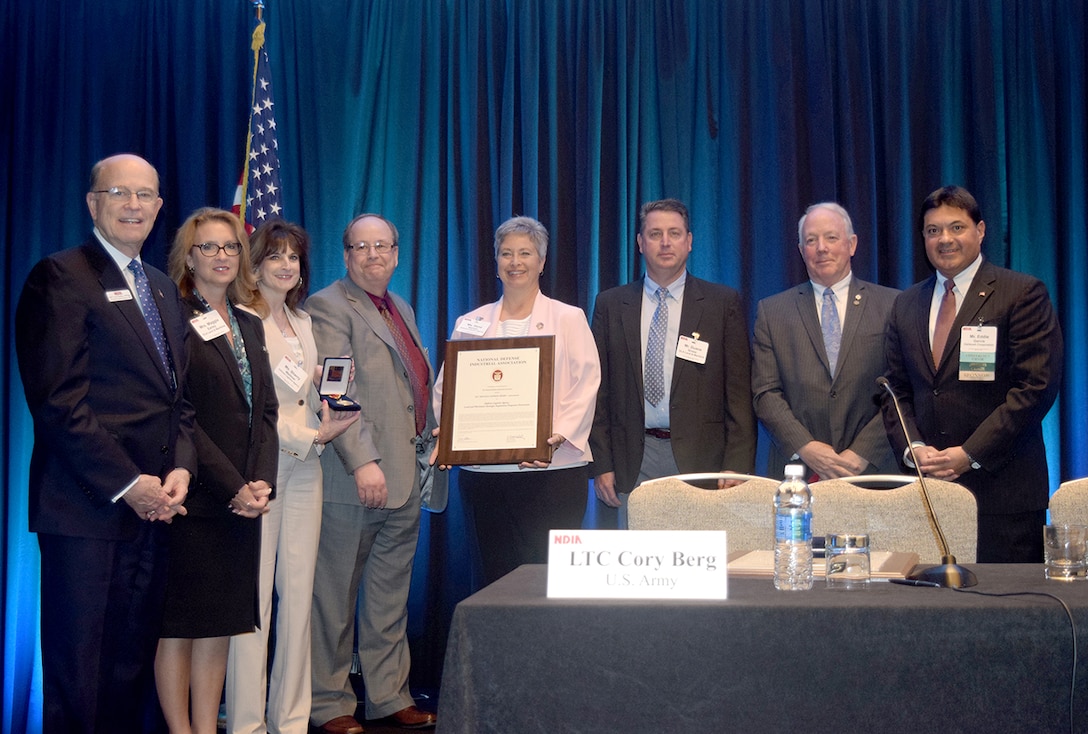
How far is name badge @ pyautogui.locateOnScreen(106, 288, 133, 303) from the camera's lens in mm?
2939

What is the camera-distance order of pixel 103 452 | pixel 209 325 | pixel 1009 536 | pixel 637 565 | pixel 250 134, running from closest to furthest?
1. pixel 637 565
2. pixel 103 452
3. pixel 209 325
4. pixel 1009 536
5. pixel 250 134

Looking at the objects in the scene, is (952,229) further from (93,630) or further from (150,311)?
(93,630)

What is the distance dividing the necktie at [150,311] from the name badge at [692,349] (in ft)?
6.89

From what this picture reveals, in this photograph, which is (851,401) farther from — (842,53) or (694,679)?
(694,679)

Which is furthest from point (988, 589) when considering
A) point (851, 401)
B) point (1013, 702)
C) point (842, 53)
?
point (842, 53)

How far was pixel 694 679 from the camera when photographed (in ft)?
5.20

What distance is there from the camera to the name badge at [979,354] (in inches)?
142

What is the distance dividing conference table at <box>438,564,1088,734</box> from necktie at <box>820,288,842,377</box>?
2461mm

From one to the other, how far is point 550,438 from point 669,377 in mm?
691

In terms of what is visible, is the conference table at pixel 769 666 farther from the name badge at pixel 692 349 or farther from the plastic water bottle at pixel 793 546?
the name badge at pixel 692 349

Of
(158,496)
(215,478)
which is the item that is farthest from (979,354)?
(158,496)

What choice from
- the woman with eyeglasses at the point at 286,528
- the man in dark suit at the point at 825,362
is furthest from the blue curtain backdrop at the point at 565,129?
the woman with eyeglasses at the point at 286,528

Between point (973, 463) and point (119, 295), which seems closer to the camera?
point (119, 295)

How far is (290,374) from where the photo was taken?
3.73 m
